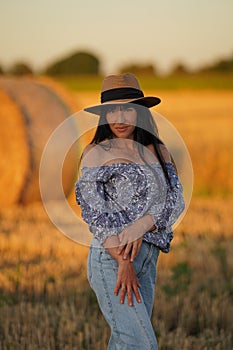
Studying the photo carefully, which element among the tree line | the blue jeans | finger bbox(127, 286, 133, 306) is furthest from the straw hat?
the tree line

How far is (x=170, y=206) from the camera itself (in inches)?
127

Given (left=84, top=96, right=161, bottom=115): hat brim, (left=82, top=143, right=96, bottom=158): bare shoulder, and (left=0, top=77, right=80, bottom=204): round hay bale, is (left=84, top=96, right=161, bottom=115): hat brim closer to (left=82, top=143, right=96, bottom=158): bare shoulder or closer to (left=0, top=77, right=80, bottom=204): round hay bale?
(left=82, top=143, right=96, bottom=158): bare shoulder

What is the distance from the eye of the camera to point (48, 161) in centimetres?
894

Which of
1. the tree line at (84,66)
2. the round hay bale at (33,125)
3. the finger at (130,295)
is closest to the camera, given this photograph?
the finger at (130,295)

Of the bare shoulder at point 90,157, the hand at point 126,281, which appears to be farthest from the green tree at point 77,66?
the hand at point 126,281

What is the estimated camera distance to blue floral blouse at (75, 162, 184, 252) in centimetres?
312

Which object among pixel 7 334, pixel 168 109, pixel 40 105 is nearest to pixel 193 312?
pixel 7 334

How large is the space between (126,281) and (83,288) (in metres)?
2.31

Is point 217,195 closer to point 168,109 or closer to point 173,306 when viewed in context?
point 173,306

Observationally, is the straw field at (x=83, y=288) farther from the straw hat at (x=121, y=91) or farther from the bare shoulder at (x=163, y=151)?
the straw hat at (x=121, y=91)

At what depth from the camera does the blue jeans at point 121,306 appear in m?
3.07

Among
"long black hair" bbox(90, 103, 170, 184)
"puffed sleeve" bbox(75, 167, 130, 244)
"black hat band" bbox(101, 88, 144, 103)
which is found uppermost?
"black hat band" bbox(101, 88, 144, 103)

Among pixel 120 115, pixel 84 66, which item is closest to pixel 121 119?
pixel 120 115

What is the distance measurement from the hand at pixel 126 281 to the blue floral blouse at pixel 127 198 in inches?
5.7
